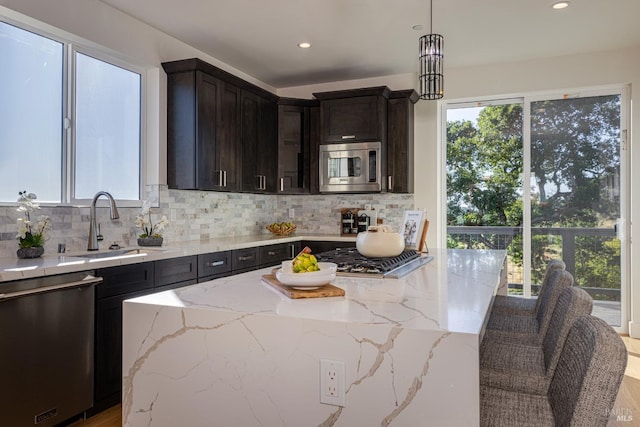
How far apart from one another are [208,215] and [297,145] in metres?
1.31

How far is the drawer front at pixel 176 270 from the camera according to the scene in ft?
9.61

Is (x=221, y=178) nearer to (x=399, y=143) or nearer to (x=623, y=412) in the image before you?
(x=399, y=143)

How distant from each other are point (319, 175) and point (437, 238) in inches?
57.6

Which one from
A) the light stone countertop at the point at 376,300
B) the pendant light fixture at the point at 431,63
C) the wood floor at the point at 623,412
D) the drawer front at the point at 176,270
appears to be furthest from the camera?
the drawer front at the point at 176,270

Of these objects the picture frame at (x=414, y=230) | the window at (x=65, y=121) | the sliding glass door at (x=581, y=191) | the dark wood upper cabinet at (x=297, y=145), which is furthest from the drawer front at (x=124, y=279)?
the sliding glass door at (x=581, y=191)

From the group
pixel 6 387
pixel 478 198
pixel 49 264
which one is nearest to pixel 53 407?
pixel 6 387

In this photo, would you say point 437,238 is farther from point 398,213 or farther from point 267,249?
point 267,249

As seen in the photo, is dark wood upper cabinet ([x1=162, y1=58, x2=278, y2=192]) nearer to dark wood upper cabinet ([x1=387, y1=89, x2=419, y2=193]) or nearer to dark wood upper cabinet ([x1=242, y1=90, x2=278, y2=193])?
dark wood upper cabinet ([x1=242, y1=90, x2=278, y2=193])

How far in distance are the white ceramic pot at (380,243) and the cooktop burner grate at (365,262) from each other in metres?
0.03

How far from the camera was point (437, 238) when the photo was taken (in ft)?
16.0

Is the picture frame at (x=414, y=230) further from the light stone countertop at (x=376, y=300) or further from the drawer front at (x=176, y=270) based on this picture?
the drawer front at (x=176, y=270)

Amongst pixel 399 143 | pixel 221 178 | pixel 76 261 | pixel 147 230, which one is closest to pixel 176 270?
pixel 147 230

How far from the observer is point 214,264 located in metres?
3.46

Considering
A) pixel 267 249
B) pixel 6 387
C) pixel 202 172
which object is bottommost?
pixel 6 387
